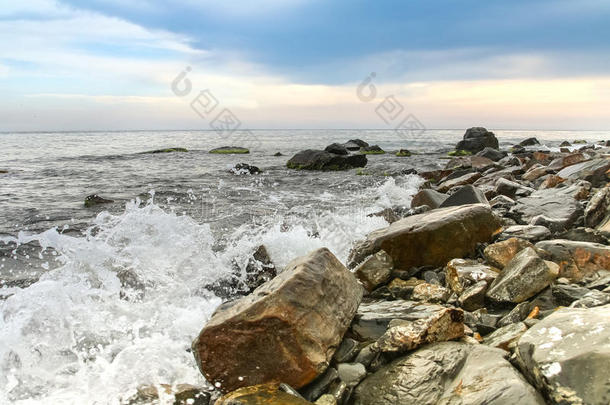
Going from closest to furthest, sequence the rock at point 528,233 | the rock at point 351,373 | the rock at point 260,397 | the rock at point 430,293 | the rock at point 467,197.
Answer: the rock at point 260,397 < the rock at point 351,373 < the rock at point 430,293 < the rock at point 528,233 < the rock at point 467,197

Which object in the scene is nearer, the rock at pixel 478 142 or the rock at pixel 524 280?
the rock at pixel 524 280

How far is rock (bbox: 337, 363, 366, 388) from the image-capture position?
342 cm

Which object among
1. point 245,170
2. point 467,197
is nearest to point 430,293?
point 467,197

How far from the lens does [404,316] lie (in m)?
4.25

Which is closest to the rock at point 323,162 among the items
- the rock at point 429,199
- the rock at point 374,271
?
the rock at point 429,199

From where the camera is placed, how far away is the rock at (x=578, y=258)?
4.59 m

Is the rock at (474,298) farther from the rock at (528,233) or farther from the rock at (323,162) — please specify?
the rock at (323,162)

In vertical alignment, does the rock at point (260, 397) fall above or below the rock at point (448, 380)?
below

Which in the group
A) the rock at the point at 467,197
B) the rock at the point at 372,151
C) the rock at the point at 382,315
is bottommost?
the rock at the point at 382,315

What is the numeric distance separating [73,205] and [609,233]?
47.5ft

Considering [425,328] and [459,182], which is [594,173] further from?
[425,328]

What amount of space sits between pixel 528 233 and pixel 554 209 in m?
1.63

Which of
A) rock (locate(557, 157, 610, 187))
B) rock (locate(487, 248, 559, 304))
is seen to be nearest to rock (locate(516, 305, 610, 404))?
rock (locate(487, 248, 559, 304))

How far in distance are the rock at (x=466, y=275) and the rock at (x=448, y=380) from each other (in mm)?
1547
